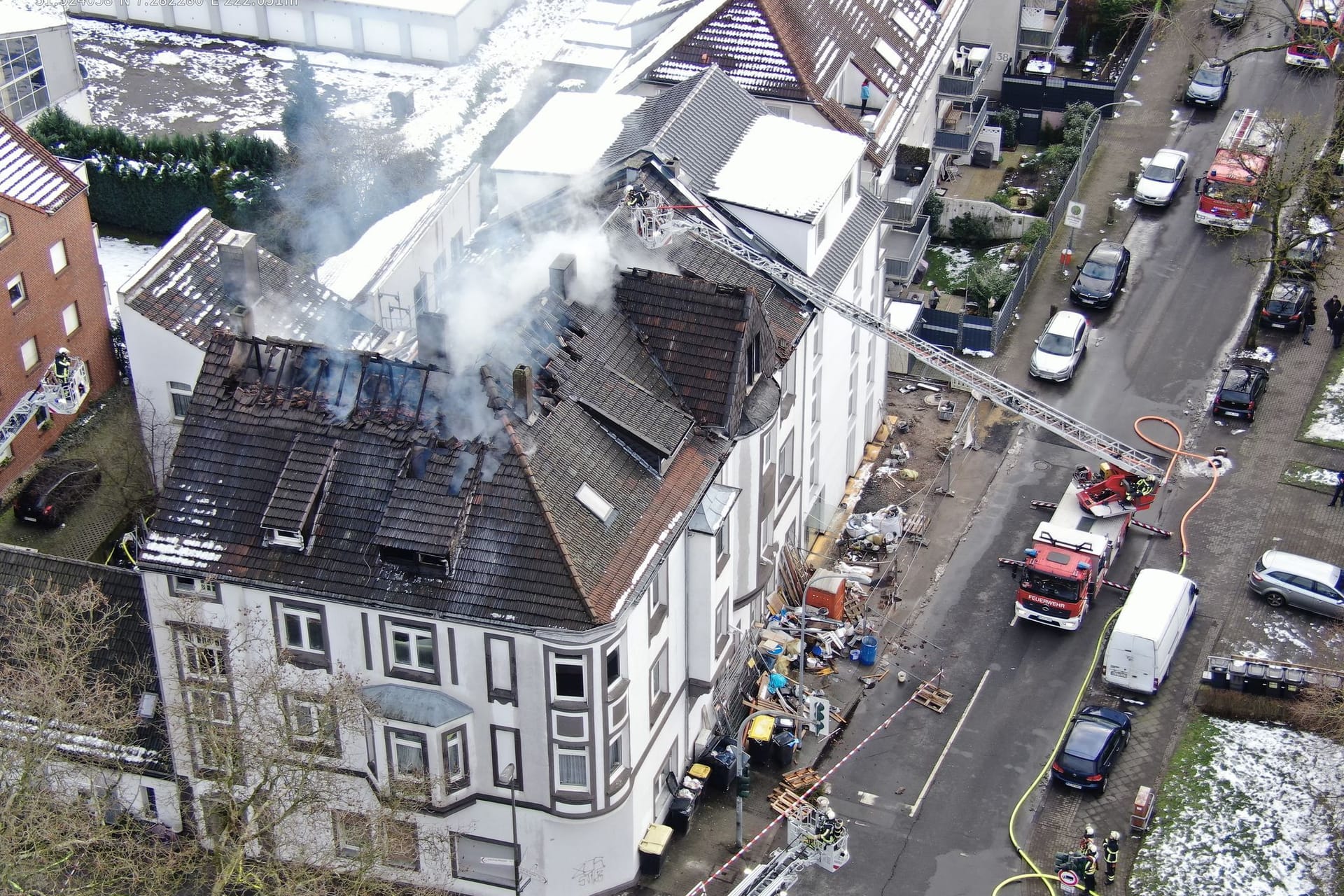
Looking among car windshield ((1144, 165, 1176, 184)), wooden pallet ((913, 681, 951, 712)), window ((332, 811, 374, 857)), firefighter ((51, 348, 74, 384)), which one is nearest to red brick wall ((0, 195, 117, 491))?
firefighter ((51, 348, 74, 384))

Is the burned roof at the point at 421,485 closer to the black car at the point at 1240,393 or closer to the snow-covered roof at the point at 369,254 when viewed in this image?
the snow-covered roof at the point at 369,254

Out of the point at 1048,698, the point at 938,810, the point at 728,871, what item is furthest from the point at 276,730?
the point at 1048,698

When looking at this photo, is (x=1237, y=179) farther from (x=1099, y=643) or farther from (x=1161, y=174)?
(x=1099, y=643)

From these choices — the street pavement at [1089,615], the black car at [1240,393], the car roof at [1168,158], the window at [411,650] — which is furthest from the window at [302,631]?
the car roof at [1168,158]

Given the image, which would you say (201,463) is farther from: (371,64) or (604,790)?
(371,64)

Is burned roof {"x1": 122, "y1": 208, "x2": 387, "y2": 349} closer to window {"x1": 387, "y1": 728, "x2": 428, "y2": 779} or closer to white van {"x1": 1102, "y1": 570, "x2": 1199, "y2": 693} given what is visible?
window {"x1": 387, "y1": 728, "x2": 428, "y2": 779}
